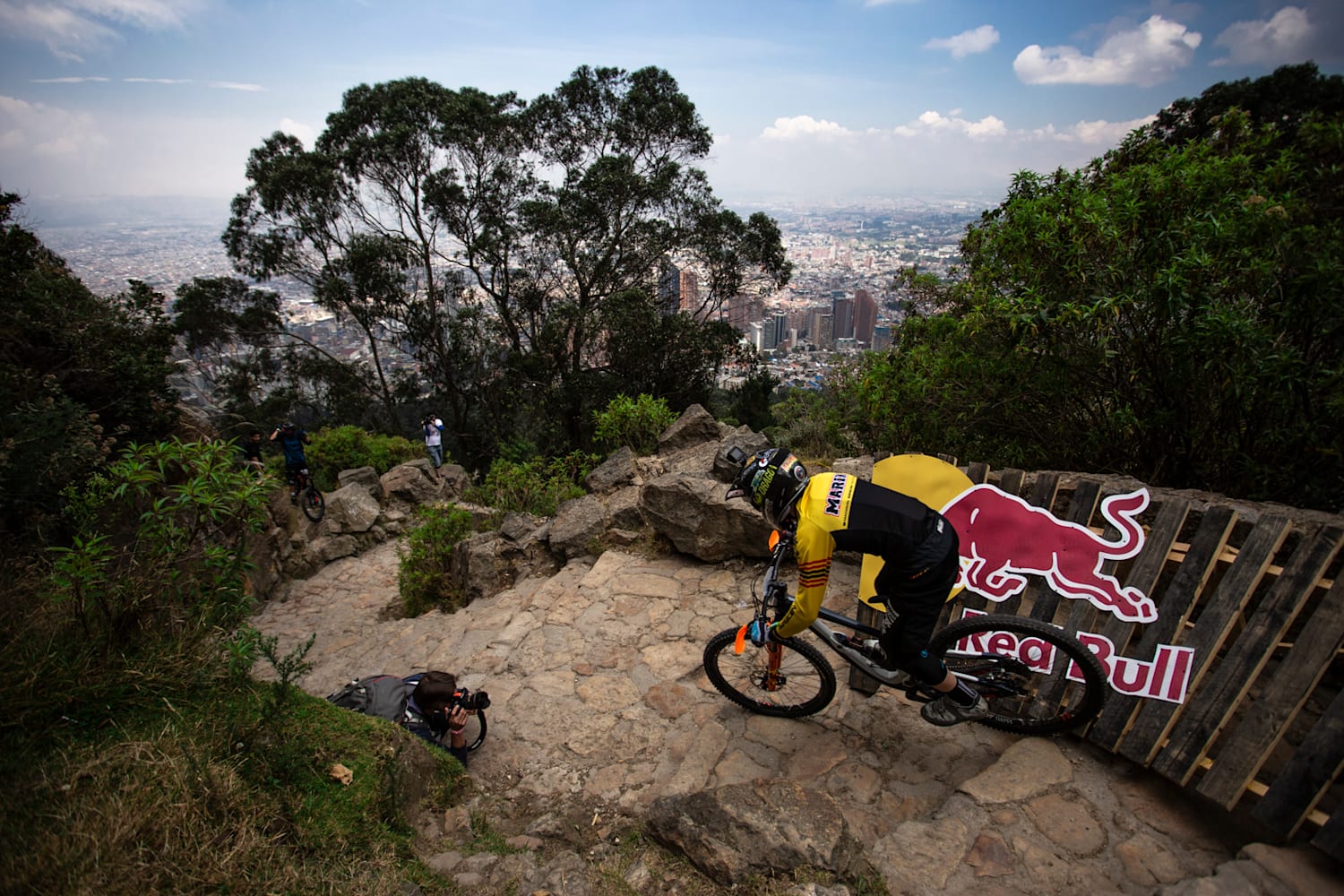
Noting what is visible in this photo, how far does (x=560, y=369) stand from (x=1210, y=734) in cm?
1568

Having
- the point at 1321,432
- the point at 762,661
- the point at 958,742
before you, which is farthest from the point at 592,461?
the point at 1321,432

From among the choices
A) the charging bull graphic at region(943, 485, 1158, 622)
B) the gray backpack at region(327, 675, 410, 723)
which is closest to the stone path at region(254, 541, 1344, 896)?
the gray backpack at region(327, 675, 410, 723)

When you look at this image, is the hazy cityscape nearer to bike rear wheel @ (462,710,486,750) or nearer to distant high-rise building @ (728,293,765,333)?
distant high-rise building @ (728,293,765,333)

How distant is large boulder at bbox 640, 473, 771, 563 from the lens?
5539 millimetres

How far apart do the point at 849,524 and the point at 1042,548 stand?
1.21 metres

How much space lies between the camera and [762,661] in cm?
394

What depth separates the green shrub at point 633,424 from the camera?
9.50m

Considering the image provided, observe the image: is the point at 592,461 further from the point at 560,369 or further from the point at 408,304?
the point at 408,304

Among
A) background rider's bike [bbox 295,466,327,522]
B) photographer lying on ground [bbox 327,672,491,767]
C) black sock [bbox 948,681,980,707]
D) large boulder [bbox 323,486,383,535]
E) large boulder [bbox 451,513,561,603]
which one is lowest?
large boulder [bbox 323,486,383,535]

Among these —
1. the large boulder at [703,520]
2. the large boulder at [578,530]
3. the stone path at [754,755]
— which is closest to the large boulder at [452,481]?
the large boulder at [578,530]

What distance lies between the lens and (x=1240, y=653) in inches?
102

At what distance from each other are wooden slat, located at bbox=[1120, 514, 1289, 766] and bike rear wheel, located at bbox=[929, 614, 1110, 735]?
0.62ft

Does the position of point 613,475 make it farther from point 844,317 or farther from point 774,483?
point 844,317

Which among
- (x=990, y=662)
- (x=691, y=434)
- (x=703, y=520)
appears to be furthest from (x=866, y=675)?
(x=691, y=434)
